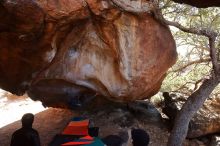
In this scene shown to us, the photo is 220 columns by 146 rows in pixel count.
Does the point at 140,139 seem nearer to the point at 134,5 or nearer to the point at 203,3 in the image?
the point at 134,5

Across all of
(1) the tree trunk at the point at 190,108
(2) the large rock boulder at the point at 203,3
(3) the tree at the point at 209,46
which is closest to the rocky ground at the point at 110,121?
(1) the tree trunk at the point at 190,108

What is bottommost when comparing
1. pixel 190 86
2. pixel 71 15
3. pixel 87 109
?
pixel 87 109

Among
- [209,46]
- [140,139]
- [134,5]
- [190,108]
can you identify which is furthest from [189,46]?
[140,139]

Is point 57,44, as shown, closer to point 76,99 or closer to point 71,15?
point 71,15

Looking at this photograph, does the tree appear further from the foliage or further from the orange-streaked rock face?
the orange-streaked rock face

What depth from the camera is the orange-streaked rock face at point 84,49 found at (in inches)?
242

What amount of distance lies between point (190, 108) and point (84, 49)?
9.08ft

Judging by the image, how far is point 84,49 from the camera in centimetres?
754

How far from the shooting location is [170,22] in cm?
720

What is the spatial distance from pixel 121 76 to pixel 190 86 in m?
3.61

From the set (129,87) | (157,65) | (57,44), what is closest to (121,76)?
(129,87)

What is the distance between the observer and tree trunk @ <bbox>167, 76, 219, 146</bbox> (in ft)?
24.7

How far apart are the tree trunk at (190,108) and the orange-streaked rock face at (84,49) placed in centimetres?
89

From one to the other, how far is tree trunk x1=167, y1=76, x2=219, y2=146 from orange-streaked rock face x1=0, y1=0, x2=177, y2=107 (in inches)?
35.0
